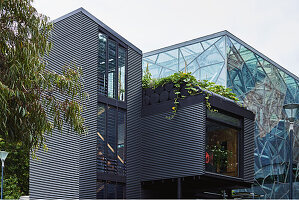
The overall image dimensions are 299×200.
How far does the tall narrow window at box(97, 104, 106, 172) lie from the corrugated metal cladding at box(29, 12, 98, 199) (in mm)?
298

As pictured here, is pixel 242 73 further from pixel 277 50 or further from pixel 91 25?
pixel 91 25

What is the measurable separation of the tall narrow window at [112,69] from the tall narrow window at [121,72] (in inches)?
10.0

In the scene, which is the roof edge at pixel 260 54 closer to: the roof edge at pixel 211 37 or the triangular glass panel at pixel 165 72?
the roof edge at pixel 211 37

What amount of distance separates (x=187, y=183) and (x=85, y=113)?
480cm

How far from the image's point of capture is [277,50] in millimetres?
29625

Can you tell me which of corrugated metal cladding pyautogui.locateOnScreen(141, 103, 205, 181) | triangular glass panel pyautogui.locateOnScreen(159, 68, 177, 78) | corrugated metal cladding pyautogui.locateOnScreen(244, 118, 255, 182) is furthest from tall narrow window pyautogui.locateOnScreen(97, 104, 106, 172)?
triangular glass panel pyautogui.locateOnScreen(159, 68, 177, 78)

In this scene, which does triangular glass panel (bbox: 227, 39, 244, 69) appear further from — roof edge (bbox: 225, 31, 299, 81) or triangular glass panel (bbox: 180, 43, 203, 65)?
triangular glass panel (bbox: 180, 43, 203, 65)

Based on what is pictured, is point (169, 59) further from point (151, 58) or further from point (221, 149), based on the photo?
point (221, 149)

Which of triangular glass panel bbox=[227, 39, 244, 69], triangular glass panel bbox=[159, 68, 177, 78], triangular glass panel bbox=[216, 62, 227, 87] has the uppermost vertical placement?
triangular glass panel bbox=[227, 39, 244, 69]

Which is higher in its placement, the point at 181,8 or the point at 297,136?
the point at 181,8

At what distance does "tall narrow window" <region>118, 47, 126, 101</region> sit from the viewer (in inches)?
647

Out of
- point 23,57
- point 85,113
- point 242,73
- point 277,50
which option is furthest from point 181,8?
point 23,57

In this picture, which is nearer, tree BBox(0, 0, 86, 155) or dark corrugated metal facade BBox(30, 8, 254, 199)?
tree BBox(0, 0, 86, 155)

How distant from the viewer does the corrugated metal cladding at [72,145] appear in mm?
13555
